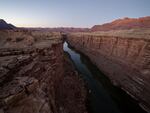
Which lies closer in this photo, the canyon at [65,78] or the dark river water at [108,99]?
the canyon at [65,78]

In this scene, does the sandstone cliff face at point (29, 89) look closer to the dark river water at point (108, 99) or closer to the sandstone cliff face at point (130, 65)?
the dark river water at point (108, 99)

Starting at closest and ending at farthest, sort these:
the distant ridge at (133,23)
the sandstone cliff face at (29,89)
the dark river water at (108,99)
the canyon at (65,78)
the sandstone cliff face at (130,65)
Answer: the sandstone cliff face at (29,89)
the canyon at (65,78)
the dark river water at (108,99)
the sandstone cliff face at (130,65)
the distant ridge at (133,23)

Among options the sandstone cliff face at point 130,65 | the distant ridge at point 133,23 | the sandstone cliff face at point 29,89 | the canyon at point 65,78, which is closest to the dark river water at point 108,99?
the canyon at point 65,78

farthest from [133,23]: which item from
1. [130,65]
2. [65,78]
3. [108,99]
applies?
[65,78]

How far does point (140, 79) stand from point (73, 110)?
8.06 meters

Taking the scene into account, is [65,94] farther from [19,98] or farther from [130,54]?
[130,54]

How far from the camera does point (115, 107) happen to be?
13.2 metres

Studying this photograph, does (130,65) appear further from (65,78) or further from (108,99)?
(65,78)

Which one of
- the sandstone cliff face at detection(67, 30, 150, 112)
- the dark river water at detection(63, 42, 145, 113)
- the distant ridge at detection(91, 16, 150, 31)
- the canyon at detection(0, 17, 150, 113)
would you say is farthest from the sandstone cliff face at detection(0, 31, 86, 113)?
the distant ridge at detection(91, 16, 150, 31)

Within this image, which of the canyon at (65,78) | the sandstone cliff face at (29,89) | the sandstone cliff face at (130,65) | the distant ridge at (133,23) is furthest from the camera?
the distant ridge at (133,23)

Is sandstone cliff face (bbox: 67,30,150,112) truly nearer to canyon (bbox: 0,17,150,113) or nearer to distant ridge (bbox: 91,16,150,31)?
canyon (bbox: 0,17,150,113)

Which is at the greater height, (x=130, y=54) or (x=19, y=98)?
(x=19, y=98)

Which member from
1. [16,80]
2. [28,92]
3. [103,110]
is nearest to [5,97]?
[28,92]

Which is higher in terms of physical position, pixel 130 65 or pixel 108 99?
pixel 130 65
